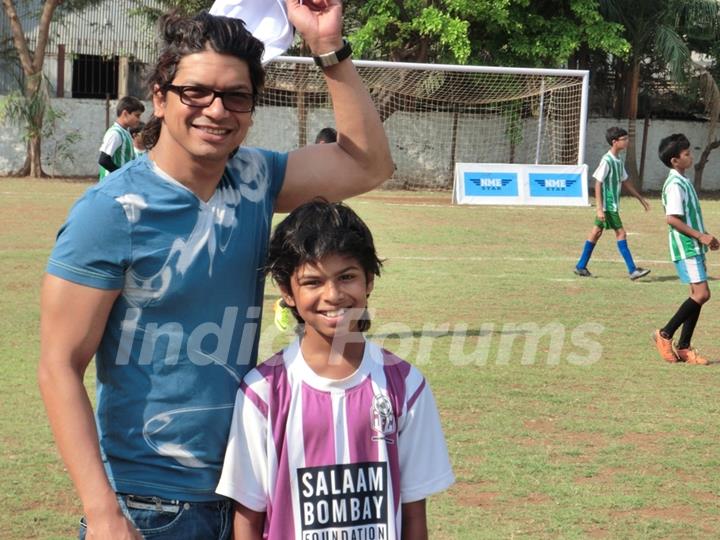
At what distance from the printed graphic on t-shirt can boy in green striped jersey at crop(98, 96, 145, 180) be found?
33.0ft

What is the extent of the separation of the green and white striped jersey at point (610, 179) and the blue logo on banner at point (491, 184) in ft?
29.9

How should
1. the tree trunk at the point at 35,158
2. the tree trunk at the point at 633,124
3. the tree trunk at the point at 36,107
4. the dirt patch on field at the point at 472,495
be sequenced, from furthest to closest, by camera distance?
the tree trunk at the point at 633,124 < the tree trunk at the point at 35,158 < the tree trunk at the point at 36,107 < the dirt patch on field at the point at 472,495

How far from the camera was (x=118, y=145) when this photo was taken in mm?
12609

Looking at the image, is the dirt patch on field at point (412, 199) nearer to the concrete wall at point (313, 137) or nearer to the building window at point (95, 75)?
the concrete wall at point (313, 137)

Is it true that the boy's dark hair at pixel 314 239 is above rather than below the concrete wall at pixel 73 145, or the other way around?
above

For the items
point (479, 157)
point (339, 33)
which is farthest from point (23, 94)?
point (339, 33)

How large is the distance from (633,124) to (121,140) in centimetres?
2118

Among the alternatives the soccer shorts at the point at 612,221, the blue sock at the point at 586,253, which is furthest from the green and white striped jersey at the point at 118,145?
the soccer shorts at the point at 612,221

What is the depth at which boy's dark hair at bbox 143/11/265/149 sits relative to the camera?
2.56 metres

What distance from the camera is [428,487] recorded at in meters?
2.77

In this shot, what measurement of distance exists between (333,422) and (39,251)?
520 inches

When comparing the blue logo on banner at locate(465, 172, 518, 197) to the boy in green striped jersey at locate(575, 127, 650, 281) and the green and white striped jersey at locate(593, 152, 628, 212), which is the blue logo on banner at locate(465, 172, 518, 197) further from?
the green and white striped jersey at locate(593, 152, 628, 212)

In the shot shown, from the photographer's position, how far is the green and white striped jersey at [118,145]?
41.2 feet

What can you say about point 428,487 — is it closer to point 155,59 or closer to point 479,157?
point 155,59
